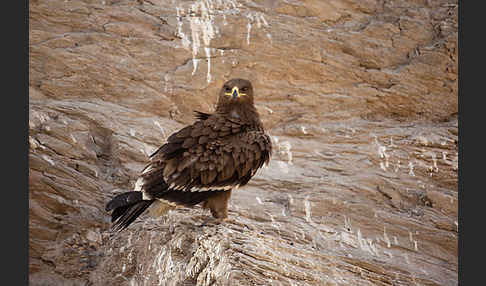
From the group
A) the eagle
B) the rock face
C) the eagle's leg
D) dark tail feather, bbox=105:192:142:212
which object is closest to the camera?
dark tail feather, bbox=105:192:142:212

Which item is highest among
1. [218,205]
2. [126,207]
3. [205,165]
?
[205,165]

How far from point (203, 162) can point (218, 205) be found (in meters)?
0.54

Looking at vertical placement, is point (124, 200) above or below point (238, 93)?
below

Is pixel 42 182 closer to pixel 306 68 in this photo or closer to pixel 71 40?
pixel 71 40

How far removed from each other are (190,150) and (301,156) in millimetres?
3748

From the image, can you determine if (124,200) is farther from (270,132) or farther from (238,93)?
(270,132)

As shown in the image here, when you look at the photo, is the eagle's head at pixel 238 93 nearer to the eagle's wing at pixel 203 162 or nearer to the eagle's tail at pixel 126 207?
the eagle's wing at pixel 203 162

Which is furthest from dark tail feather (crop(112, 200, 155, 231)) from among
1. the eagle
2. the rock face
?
the rock face

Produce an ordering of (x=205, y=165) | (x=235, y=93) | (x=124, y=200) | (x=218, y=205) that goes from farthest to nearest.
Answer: (x=235, y=93) < (x=218, y=205) < (x=205, y=165) < (x=124, y=200)

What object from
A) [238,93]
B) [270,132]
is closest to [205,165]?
[238,93]

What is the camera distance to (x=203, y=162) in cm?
470

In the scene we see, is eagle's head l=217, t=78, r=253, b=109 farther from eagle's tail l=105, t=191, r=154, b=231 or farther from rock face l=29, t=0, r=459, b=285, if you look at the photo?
eagle's tail l=105, t=191, r=154, b=231

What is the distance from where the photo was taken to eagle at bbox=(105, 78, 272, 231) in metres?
4.48

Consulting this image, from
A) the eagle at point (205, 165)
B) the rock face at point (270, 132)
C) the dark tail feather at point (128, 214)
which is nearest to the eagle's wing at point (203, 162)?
the eagle at point (205, 165)
